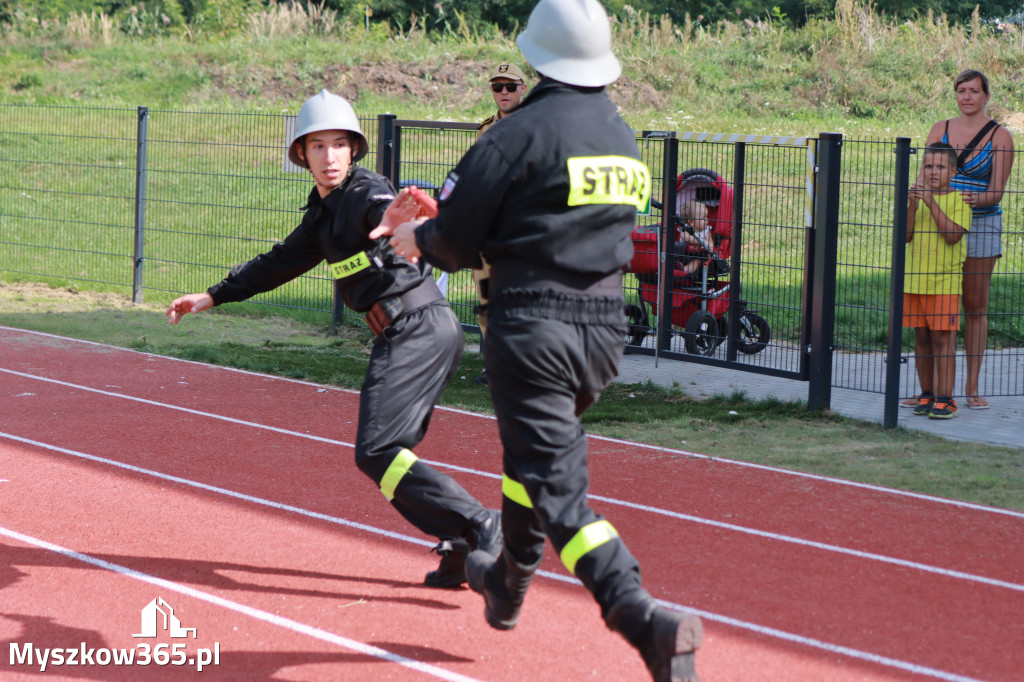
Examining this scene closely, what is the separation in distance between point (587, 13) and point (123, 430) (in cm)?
545

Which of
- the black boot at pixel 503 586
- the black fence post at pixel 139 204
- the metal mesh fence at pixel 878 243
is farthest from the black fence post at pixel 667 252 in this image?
the black fence post at pixel 139 204

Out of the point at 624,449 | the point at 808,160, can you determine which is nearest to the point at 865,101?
the point at 808,160

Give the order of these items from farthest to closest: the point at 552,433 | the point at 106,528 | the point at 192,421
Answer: the point at 192,421 < the point at 106,528 < the point at 552,433

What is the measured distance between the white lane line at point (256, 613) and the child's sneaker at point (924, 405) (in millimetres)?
5633

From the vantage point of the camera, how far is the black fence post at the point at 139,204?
45.1ft

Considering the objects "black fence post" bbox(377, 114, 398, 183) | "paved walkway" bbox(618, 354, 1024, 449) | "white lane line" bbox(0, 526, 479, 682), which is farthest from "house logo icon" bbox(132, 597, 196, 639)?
"black fence post" bbox(377, 114, 398, 183)

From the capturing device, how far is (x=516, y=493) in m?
3.87

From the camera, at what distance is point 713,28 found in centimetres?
4272

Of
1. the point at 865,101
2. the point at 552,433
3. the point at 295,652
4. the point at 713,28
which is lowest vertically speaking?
the point at 295,652

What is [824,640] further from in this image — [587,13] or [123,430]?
[123,430]

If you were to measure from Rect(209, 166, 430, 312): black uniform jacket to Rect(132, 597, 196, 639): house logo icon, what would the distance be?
1.47m

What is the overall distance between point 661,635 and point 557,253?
3.90 ft

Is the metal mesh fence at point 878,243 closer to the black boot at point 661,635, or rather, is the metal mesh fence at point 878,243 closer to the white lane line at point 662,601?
the white lane line at point 662,601

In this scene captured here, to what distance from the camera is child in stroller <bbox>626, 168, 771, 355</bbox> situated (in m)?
9.60
